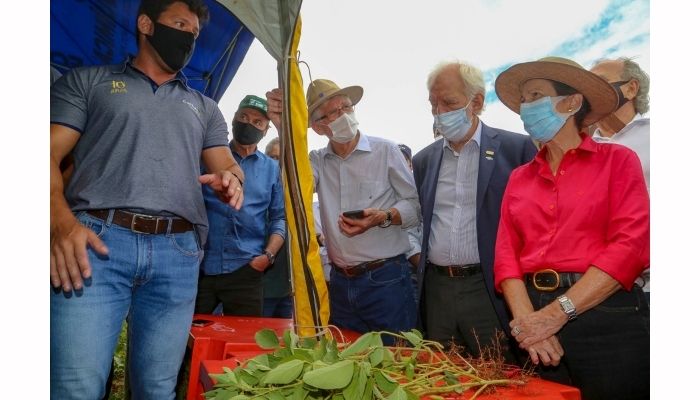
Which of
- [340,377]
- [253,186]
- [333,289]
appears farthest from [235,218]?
[340,377]

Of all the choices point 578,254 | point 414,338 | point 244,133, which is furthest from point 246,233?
point 578,254

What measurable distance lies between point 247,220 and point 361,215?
3.44ft

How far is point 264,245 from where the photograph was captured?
367cm

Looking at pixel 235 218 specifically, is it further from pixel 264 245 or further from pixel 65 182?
pixel 65 182

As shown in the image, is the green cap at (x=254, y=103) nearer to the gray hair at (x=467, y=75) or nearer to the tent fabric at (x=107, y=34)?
the tent fabric at (x=107, y=34)

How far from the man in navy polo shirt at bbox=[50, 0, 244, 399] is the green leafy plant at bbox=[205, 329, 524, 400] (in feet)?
2.02

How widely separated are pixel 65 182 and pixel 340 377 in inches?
57.7

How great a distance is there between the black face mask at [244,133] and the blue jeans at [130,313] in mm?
1683

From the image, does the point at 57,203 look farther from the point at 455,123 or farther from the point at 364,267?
the point at 455,123

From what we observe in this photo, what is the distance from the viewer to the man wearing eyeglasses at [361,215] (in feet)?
9.67

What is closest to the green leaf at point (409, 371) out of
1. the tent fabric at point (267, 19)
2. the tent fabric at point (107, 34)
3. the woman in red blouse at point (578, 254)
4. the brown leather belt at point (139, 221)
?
the woman in red blouse at point (578, 254)

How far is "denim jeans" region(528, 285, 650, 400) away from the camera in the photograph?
1.76 m

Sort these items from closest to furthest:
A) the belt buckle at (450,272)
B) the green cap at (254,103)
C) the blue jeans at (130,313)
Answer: the blue jeans at (130,313) → the belt buckle at (450,272) → the green cap at (254,103)

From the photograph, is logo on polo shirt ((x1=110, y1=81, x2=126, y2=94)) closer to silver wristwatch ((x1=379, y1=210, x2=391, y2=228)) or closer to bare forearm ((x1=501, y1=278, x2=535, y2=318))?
silver wristwatch ((x1=379, y1=210, x2=391, y2=228))
